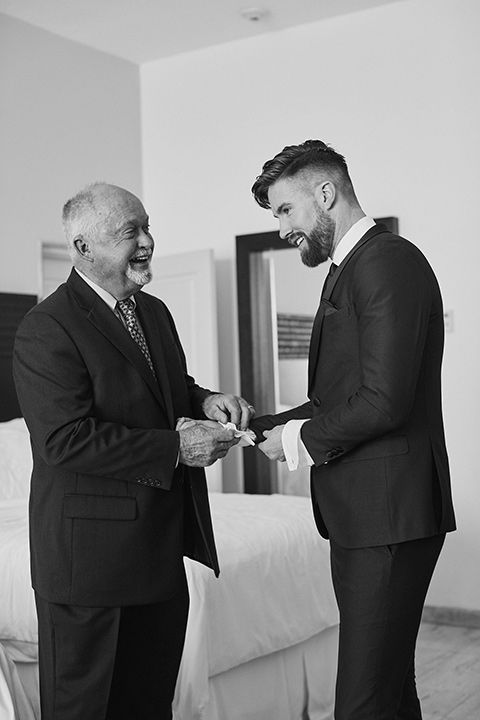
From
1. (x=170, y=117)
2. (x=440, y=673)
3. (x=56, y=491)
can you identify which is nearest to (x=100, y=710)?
(x=56, y=491)

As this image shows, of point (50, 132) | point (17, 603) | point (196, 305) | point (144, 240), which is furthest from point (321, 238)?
point (50, 132)

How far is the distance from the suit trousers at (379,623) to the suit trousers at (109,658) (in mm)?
534

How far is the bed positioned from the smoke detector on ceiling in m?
2.99

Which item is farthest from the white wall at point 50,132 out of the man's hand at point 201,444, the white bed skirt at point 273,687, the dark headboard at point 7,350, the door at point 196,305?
the man's hand at point 201,444

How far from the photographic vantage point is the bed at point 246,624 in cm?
317

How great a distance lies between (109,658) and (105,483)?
1.49 feet

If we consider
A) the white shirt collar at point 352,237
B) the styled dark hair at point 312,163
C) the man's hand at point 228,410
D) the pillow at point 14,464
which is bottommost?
the pillow at point 14,464

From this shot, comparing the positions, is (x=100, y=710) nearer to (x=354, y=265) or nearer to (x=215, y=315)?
(x=354, y=265)

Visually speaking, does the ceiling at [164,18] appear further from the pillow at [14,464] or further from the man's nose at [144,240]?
the man's nose at [144,240]

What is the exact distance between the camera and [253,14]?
566 cm

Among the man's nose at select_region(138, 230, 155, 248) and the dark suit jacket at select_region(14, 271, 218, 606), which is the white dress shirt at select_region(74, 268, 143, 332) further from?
the man's nose at select_region(138, 230, 155, 248)

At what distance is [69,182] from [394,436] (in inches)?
166

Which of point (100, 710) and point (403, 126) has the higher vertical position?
point (403, 126)

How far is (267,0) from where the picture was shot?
5.48 m
